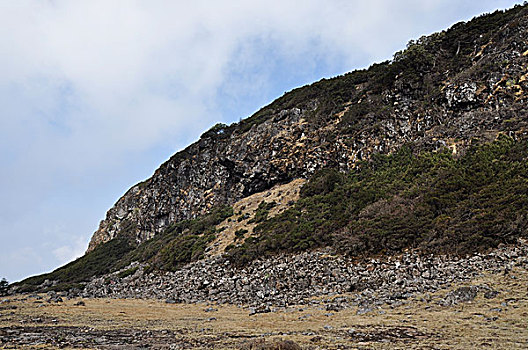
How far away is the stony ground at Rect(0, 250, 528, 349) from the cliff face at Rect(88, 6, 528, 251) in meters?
18.9

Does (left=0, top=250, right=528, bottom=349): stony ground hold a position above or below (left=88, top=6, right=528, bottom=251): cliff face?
below

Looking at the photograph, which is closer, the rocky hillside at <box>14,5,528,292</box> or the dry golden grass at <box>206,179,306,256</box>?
the rocky hillside at <box>14,5,528,292</box>

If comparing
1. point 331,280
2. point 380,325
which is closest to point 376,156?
point 331,280

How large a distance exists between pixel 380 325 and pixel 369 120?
3101cm

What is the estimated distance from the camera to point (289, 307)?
15.8 meters

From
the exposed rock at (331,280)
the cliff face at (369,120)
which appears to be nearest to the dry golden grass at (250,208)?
the cliff face at (369,120)

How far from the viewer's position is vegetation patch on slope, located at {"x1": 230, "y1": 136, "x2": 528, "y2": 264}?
1697 cm

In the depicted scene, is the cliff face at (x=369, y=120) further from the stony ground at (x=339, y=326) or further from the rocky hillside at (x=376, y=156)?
the stony ground at (x=339, y=326)

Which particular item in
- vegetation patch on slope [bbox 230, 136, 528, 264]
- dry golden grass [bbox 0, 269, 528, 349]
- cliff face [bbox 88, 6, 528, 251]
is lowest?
dry golden grass [bbox 0, 269, 528, 349]

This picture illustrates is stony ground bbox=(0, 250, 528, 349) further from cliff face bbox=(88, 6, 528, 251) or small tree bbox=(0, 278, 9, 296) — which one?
A: small tree bbox=(0, 278, 9, 296)

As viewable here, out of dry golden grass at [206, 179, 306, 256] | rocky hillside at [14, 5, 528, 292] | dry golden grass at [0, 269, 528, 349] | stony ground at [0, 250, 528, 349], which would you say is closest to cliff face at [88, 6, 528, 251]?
rocky hillside at [14, 5, 528, 292]

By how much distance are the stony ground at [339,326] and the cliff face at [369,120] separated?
1890 cm

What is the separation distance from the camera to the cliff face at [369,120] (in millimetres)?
30109

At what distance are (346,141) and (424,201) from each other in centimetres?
1774
